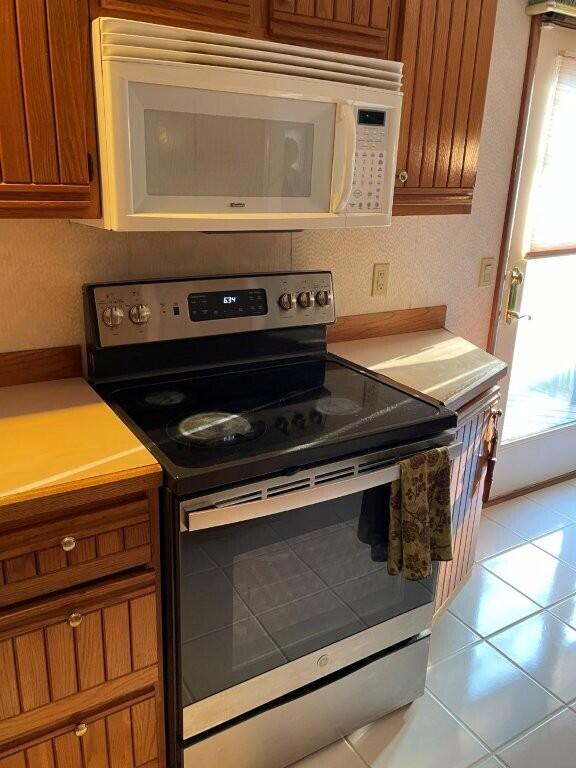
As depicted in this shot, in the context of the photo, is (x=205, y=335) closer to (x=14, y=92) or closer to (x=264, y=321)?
(x=264, y=321)

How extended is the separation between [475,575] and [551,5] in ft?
6.45

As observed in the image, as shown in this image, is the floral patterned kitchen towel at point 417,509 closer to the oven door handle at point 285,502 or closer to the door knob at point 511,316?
the oven door handle at point 285,502

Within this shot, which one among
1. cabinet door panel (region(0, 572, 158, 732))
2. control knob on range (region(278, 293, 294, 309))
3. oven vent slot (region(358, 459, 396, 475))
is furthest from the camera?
control knob on range (region(278, 293, 294, 309))

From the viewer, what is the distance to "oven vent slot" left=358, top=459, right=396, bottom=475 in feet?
4.53

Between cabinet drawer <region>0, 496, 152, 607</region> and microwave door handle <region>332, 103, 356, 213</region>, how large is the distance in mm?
789

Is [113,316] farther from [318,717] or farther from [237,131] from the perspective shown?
[318,717]

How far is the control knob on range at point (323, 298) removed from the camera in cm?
184

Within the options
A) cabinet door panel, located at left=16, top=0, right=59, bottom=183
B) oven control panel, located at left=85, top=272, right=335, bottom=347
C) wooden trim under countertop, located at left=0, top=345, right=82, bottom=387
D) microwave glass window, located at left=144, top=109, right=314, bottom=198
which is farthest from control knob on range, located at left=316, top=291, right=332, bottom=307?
cabinet door panel, located at left=16, top=0, right=59, bottom=183

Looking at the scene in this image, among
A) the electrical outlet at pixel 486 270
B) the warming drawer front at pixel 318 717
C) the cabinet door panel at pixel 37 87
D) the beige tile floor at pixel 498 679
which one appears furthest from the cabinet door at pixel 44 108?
the electrical outlet at pixel 486 270

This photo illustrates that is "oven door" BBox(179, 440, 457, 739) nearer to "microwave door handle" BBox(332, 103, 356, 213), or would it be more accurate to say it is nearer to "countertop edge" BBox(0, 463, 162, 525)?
"countertop edge" BBox(0, 463, 162, 525)

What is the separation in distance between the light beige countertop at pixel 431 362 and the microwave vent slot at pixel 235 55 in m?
0.73

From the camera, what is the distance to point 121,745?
4.44 ft

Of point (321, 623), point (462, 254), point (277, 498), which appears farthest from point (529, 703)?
point (462, 254)

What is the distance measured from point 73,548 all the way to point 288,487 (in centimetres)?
42
